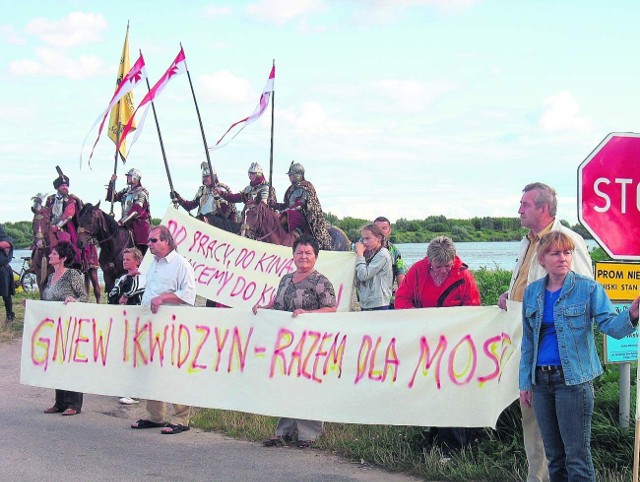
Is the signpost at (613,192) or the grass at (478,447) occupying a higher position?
the signpost at (613,192)

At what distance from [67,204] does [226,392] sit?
33.1 ft

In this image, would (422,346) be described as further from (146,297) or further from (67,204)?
(67,204)

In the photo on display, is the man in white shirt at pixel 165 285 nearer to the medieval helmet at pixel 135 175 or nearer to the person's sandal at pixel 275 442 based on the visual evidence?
the person's sandal at pixel 275 442

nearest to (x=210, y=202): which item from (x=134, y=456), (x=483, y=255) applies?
(x=134, y=456)

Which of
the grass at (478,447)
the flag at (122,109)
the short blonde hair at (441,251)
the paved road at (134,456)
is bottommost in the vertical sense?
the paved road at (134,456)

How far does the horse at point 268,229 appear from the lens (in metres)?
15.2

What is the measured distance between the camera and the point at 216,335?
8.59 metres

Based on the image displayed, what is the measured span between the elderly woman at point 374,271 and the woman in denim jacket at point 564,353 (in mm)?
4679

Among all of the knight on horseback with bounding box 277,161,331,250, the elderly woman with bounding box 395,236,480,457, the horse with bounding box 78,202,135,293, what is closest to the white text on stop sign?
the elderly woman with bounding box 395,236,480,457

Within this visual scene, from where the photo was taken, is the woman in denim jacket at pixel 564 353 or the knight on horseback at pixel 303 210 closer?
the woman in denim jacket at pixel 564 353

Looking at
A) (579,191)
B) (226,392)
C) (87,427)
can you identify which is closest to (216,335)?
(226,392)

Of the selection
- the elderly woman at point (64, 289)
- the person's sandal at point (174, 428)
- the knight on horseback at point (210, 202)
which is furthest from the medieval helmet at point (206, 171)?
the person's sandal at point (174, 428)

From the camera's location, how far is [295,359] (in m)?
7.96

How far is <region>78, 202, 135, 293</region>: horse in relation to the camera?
55.6ft
